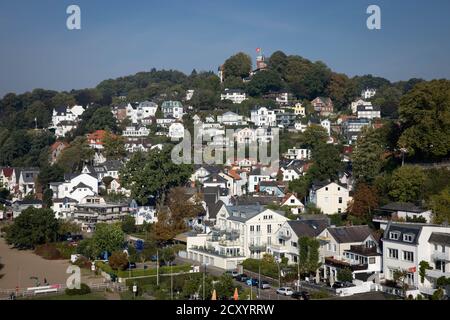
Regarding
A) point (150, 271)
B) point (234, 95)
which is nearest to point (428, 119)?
point (150, 271)

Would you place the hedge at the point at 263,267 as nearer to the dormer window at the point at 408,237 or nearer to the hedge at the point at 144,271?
the hedge at the point at 144,271

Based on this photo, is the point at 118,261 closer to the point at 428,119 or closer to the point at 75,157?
the point at 428,119

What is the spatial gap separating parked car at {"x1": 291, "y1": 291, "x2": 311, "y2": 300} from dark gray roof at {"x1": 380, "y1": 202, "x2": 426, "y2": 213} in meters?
3.89

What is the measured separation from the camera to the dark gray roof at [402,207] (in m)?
13.6

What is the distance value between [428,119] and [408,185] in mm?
2055

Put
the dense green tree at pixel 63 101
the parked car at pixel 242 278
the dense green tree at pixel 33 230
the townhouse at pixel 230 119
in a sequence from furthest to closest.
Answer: the dense green tree at pixel 63 101
the townhouse at pixel 230 119
the dense green tree at pixel 33 230
the parked car at pixel 242 278

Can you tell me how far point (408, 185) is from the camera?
47.5ft

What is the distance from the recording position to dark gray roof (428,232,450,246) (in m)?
10.8

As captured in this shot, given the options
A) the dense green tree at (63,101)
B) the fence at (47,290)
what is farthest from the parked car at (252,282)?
the dense green tree at (63,101)

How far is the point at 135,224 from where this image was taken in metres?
19.1

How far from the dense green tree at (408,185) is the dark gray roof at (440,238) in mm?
3436

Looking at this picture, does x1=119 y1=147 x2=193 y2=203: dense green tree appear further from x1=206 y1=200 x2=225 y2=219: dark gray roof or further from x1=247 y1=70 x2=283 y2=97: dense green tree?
x1=247 y1=70 x2=283 y2=97: dense green tree

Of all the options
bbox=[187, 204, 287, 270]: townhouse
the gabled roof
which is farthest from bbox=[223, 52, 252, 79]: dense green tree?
bbox=[187, 204, 287, 270]: townhouse
